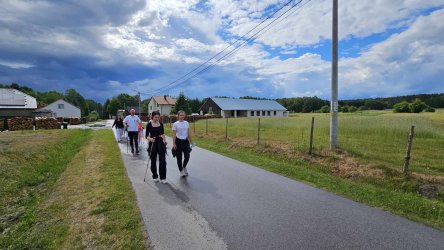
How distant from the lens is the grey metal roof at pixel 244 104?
2790 inches

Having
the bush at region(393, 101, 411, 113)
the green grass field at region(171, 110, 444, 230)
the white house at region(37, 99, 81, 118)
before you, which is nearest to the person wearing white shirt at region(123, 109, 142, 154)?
the green grass field at region(171, 110, 444, 230)

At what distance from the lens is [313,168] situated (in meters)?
10.4

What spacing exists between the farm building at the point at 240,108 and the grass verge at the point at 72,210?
194 feet

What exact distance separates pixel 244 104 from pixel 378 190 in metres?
68.2

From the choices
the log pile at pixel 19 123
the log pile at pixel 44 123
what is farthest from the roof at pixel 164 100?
the log pile at pixel 19 123

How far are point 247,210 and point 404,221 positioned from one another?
2.67m

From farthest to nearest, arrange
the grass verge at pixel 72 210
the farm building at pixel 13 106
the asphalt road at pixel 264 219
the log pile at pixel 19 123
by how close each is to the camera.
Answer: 1. the farm building at pixel 13 106
2. the log pile at pixel 19 123
3. the grass verge at pixel 72 210
4. the asphalt road at pixel 264 219

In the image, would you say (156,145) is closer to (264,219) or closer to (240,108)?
(264,219)

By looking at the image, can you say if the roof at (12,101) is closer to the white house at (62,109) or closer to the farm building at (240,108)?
the white house at (62,109)

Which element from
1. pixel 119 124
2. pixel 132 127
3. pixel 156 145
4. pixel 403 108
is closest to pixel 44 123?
pixel 119 124

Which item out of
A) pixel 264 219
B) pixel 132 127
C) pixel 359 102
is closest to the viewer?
pixel 264 219

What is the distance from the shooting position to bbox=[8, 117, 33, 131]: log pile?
37.7m

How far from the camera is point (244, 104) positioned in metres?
75.2

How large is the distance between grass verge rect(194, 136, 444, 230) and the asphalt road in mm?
423
